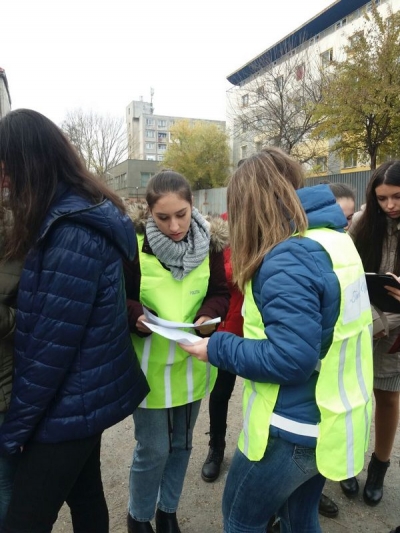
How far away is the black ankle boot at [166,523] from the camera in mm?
2066

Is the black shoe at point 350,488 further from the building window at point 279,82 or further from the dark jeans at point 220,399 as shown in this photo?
the building window at point 279,82

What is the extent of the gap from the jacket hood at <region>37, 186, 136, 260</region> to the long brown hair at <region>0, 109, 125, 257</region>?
0.05 meters

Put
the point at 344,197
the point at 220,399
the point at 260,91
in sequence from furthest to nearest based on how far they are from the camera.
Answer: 1. the point at 260,91
2. the point at 344,197
3. the point at 220,399

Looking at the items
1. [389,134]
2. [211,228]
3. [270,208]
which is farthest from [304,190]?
[389,134]

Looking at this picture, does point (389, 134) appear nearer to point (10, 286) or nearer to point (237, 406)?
point (237, 406)

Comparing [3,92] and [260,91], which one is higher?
[3,92]

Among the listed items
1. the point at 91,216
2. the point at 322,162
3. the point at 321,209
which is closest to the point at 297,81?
the point at 322,162

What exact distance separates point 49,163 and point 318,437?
125 centimetres

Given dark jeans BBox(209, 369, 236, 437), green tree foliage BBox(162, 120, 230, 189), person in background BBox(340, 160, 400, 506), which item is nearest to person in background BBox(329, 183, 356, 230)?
person in background BBox(340, 160, 400, 506)

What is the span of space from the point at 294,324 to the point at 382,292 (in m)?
1.07

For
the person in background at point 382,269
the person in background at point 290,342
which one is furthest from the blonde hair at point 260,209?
the person in background at point 382,269

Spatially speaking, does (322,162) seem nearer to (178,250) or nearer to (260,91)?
(260,91)

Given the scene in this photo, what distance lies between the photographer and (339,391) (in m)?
1.29

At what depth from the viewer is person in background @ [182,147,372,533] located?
3.90ft
